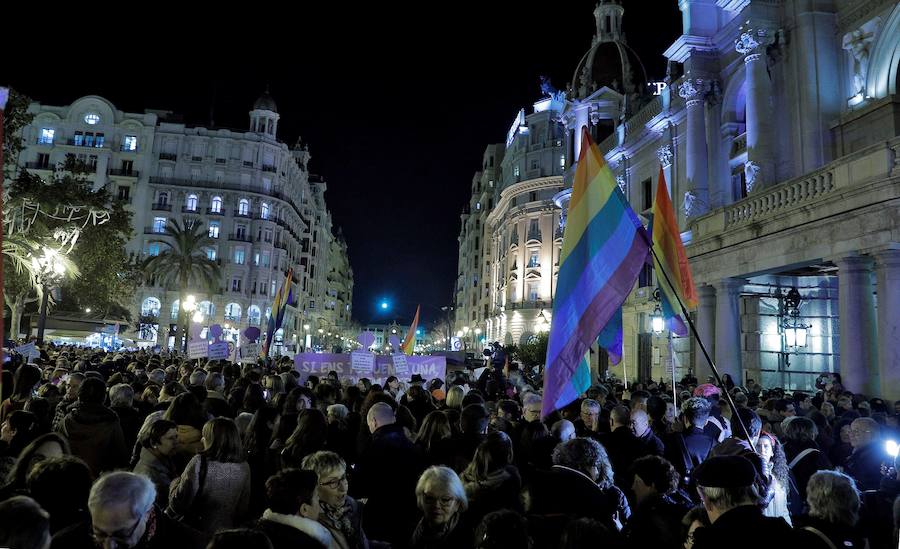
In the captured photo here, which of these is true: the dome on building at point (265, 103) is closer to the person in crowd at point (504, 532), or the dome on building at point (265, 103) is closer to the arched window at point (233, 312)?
the arched window at point (233, 312)

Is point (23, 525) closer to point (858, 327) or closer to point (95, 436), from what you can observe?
point (95, 436)

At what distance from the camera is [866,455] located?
6.36 meters

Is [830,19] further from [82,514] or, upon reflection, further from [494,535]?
[82,514]

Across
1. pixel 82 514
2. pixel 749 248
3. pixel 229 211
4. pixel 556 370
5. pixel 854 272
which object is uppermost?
pixel 229 211

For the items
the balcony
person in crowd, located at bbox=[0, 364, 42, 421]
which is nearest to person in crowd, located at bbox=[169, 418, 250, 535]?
person in crowd, located at bbox=[0, 364, 42, 421]

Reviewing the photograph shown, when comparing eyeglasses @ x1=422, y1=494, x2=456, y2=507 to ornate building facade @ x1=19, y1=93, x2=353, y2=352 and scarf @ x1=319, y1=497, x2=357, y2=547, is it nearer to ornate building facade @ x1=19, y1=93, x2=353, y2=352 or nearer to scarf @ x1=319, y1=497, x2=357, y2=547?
scarf @ x1=319, y1=497, x2=357, y2=547

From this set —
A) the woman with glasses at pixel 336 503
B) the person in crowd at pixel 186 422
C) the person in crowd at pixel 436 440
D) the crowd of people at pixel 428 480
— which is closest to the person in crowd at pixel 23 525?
Answer: the crowd of people at pixel 428 480

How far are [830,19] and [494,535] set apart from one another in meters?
20.3

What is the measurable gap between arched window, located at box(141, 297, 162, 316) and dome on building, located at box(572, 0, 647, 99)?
2095 inches

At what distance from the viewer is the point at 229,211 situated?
77.4 meters

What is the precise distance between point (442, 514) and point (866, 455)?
4.75 m

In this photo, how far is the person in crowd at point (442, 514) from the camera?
4.09 m

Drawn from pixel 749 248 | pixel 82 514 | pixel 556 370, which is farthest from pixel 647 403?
pixel 749 248

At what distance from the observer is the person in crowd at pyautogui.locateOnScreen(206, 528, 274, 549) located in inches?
111
